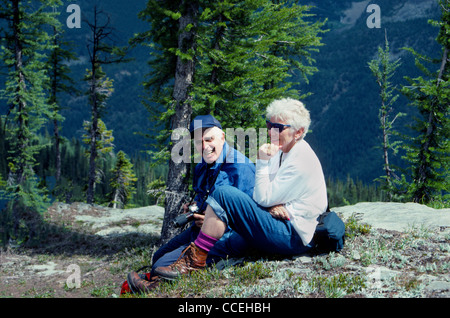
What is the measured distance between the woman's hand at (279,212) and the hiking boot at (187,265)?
3.38ft

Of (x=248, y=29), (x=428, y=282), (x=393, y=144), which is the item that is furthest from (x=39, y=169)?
(x=428, y=282)

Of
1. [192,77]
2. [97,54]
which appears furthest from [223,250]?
[97,54]

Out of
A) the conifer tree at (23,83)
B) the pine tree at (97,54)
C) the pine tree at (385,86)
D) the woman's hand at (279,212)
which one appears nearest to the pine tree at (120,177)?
the pine tree at (97,54)

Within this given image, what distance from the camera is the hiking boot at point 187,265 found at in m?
4.52

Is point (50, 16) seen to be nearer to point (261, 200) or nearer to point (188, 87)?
point (188, 87)

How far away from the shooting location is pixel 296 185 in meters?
4.27

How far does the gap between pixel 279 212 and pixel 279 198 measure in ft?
0.59

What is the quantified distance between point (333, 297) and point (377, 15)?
1031 centimetres

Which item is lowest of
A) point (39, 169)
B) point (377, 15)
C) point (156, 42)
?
point (39, 169)

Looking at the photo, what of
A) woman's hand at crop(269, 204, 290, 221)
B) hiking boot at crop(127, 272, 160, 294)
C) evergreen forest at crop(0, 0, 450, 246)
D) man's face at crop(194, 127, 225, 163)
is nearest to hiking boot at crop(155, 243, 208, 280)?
hiking boot at crop(127, 272, 160, 294)

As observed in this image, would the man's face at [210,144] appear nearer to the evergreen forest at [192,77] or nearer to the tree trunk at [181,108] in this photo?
the evergreen forest at [192,77]

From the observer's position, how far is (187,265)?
4594 millimetres

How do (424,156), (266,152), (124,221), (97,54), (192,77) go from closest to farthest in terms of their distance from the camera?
(266,152), (192,77), (424,156), (124,221), (97,54)

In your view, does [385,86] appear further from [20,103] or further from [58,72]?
[58,72]
